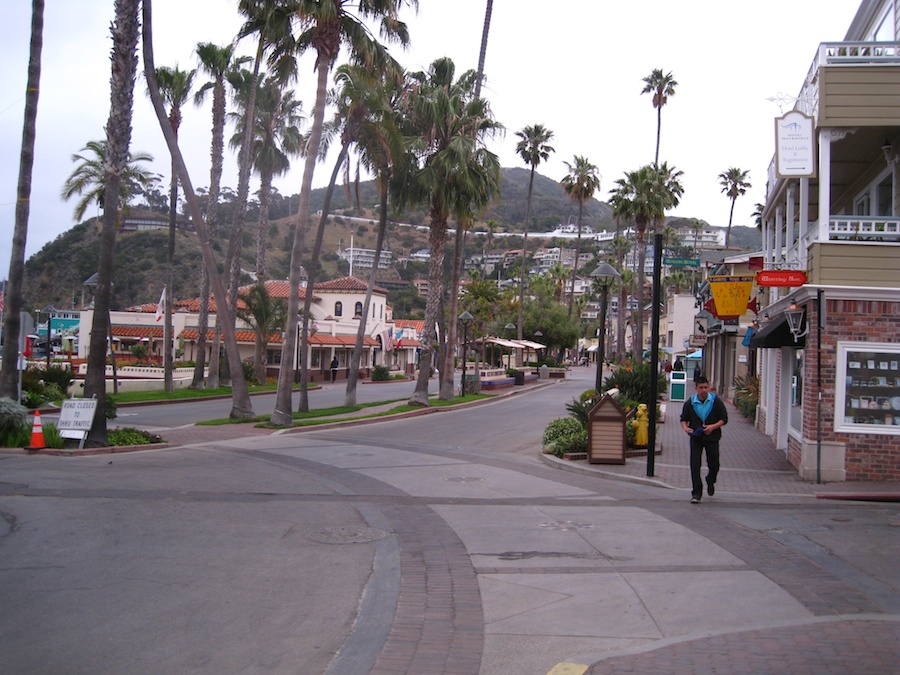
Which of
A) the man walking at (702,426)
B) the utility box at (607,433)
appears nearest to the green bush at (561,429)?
the utility box at (607,433)

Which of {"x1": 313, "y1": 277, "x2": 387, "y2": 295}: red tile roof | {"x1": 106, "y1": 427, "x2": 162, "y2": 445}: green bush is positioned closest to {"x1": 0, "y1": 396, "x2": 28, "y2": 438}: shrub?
{"x1": 106, "y1": 427, "x2": 162, "y2": 445}: green bush

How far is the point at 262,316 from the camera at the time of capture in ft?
140

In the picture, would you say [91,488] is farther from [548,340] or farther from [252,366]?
[548,340]

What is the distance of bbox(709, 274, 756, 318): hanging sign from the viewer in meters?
19.6

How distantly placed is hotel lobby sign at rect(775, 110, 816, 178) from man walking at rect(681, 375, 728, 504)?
4815 mm

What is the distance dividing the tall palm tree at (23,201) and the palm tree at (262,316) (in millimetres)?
23285

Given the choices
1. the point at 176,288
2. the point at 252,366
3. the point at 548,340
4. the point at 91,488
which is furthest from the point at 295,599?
the point at 176,288

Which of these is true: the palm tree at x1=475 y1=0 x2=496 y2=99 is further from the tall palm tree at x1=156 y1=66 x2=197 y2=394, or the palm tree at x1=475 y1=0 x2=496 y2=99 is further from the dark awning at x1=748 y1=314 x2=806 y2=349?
the dark awning at x1=748 y1=314 x2=806 y2=349

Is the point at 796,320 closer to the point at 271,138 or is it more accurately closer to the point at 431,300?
the point at 431,300

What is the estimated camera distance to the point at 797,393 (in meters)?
15.4

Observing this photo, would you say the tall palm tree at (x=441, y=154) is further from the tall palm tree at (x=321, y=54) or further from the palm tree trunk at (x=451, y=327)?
the tall palm tree at (x=321, y=54)

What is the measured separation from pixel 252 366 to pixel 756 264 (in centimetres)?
3043

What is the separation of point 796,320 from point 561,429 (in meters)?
5.54

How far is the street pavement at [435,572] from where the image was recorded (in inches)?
214
